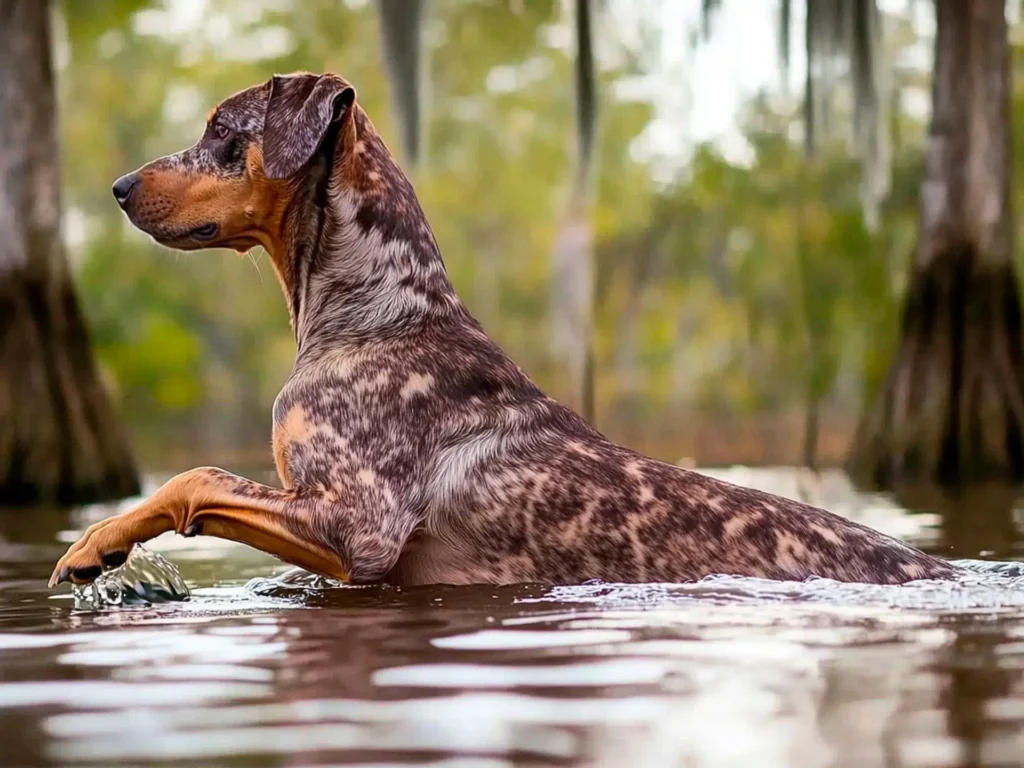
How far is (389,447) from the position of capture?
5832mm

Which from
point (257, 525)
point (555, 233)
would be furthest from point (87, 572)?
point (555, 233)

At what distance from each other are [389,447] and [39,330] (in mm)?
8267

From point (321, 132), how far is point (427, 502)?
141cm

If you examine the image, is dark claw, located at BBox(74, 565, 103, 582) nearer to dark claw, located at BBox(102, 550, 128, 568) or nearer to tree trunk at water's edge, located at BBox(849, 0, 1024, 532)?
dark claw, located at BBox(102, 550, 128, 568)

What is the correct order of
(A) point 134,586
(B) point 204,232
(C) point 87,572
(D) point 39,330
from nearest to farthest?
1. (C) point 87,572
2. (A) point 134,586
3. (B) point 204,232
4. (D) point 39,330

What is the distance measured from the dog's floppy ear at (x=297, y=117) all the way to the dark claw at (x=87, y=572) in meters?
1.54

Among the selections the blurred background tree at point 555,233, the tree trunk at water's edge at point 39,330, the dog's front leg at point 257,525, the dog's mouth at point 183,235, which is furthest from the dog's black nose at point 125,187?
the blurred background tree at point 555,233

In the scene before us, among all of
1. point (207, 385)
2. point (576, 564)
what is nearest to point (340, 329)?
point (576, 564)

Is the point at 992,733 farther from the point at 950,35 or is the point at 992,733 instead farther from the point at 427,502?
the point at 950,35

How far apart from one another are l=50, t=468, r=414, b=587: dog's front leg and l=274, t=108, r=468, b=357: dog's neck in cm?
74

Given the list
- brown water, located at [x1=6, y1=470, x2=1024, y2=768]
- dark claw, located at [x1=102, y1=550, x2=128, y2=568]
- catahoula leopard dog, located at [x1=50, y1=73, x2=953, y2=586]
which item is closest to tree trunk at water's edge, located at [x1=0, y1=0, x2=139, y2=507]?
catahoula leopard dog, located at [x1=50, y1=73, x2=953, y2=586]

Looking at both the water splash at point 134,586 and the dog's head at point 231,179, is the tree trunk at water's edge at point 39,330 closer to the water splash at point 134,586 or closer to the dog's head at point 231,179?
the dog's head at point 231,179

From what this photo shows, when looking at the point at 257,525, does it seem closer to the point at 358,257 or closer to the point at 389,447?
the point at 389,447

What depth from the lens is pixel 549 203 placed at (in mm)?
48094
